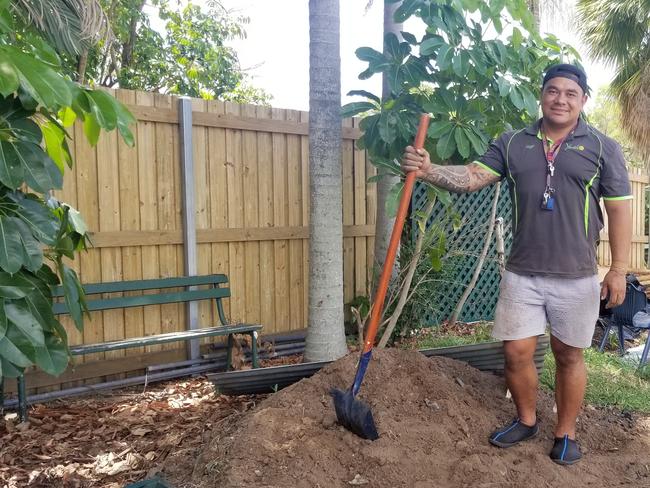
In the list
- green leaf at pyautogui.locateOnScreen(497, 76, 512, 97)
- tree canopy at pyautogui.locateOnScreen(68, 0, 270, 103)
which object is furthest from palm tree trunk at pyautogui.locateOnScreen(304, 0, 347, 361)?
tree canopy at pyautogui.locateOnScreen(68, 0, 270, 103)

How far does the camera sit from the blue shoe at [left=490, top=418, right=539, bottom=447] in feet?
10.4

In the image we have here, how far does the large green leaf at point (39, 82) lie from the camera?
193 centimetres

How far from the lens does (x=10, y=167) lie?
7.22ft

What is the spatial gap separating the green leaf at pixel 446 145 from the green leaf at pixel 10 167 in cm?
270

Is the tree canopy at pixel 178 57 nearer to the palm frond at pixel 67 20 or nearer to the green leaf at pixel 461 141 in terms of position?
the palm frond at pixel 67 20

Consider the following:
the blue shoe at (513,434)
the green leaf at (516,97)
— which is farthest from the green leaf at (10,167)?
the green leaf at (516,97)

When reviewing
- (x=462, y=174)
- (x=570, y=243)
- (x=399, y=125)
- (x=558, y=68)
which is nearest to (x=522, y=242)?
(x=570, y=243)

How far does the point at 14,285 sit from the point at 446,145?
2.87 meters

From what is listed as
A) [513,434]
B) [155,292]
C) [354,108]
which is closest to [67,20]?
[155,292]

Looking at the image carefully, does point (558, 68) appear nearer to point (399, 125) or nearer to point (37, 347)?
point (399, 125)

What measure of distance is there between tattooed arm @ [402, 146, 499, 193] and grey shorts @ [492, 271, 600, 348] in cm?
52

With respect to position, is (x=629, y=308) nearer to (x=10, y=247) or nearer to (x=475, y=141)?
(x=475, y=141)

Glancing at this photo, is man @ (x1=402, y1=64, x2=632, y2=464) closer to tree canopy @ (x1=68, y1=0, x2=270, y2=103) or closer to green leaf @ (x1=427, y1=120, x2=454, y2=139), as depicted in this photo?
green leaf @ (x1=427, y1=120, x2=454, y2=139)

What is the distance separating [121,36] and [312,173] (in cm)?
755
